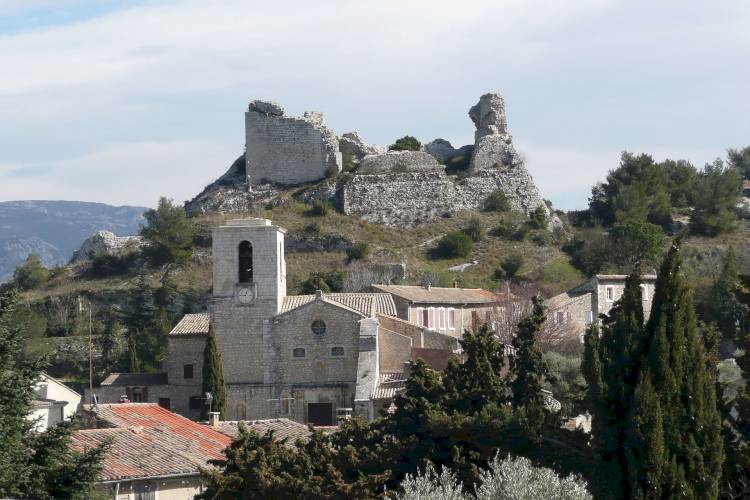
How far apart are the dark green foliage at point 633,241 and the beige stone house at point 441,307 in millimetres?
13797

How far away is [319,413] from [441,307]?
38.0 ft

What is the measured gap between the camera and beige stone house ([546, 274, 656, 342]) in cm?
6519

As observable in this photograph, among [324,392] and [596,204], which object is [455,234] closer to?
[596,204]

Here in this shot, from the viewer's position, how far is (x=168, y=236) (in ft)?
271

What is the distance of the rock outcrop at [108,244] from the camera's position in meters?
85.0

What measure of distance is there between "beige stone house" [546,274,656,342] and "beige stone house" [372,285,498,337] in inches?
105

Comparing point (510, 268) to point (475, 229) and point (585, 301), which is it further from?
point (585, 301)

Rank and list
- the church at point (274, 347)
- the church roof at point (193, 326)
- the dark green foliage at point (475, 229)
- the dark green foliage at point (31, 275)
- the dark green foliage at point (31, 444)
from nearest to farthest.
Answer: the dark green foliage at point (31, 444)
the church at point (274, 347)
the church roof at point (193, 326)
the dark green foliage at point (31, 275)
the dark green foliage at point (475, 229)

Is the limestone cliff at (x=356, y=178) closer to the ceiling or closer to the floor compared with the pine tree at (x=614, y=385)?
closer to the ceiling

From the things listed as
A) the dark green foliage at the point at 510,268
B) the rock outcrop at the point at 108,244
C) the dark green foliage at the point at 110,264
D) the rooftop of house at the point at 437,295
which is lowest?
the rooftop of house at the point at 437,295

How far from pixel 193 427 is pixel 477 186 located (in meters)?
52.5

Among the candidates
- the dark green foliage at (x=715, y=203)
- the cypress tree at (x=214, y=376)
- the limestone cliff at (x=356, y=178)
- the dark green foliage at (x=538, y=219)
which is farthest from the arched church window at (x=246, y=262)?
the dark green foliage at (x=715, y=203)

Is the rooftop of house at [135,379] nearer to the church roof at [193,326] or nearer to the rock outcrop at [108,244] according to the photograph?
the church roof at [193,326]

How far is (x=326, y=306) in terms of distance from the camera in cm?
5716
